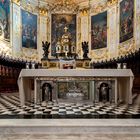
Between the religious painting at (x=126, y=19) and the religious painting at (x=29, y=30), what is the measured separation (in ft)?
20.9

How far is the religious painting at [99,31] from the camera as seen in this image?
635 inches

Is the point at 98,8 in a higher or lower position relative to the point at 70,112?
higher

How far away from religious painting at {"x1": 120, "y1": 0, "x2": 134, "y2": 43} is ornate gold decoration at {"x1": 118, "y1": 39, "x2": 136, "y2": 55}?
0.90ft

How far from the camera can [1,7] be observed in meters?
13.3

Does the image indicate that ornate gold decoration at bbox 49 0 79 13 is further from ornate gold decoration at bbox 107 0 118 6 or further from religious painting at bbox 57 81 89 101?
religious painting at bbox 57 81 89 101

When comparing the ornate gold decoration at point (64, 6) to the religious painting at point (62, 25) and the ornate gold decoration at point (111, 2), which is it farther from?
the ornate gold decoration at point (111, 2)

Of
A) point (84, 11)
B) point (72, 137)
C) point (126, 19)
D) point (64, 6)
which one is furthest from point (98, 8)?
point (72, 137)

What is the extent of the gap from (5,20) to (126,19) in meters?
7.39

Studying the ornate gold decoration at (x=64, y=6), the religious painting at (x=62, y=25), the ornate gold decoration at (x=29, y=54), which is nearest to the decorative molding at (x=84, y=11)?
the ornate gold decoration at (x=64, y=6)

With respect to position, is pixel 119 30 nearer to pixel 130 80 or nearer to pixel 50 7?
pixel 50 7

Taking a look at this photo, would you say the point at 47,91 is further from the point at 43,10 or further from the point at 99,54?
the point at 43,10

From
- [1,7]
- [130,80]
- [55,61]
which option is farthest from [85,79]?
[1,7]

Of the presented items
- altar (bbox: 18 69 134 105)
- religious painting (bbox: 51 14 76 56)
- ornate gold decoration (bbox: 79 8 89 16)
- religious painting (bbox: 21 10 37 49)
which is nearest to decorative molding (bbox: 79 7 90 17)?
ornate gold decoration (bbox: 79 8 89 16)

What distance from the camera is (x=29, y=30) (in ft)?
54.0
